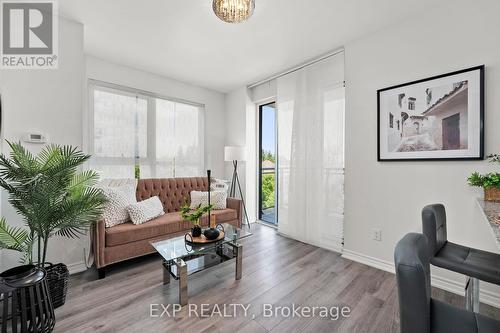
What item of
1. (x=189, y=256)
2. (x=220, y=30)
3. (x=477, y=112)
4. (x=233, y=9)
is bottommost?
(x=189, y=256)

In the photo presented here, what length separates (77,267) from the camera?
2.31m

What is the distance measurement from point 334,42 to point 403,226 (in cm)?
224

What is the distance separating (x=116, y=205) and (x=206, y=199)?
4.00ft

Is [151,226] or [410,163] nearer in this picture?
[410,163]

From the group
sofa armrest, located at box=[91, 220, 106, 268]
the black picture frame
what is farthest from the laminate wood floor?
the black picture frame

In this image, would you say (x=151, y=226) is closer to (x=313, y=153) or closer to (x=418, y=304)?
(x=313, y=153)

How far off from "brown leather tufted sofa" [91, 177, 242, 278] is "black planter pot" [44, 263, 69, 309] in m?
0.36

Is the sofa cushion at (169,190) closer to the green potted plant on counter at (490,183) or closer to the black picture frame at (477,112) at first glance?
the black picture frame at (477,112)

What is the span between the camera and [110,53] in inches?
116

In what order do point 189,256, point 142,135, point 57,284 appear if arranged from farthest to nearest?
point 142,135 → point 189,256 → point 57,284

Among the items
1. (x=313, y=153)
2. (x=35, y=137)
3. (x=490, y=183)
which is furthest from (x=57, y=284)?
(x=490, y=183)

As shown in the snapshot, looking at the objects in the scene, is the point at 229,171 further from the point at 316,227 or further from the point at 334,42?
the point at 334,42

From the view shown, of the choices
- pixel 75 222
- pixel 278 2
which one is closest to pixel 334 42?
pixel 278 2

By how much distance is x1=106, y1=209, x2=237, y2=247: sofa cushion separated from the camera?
228 cm
